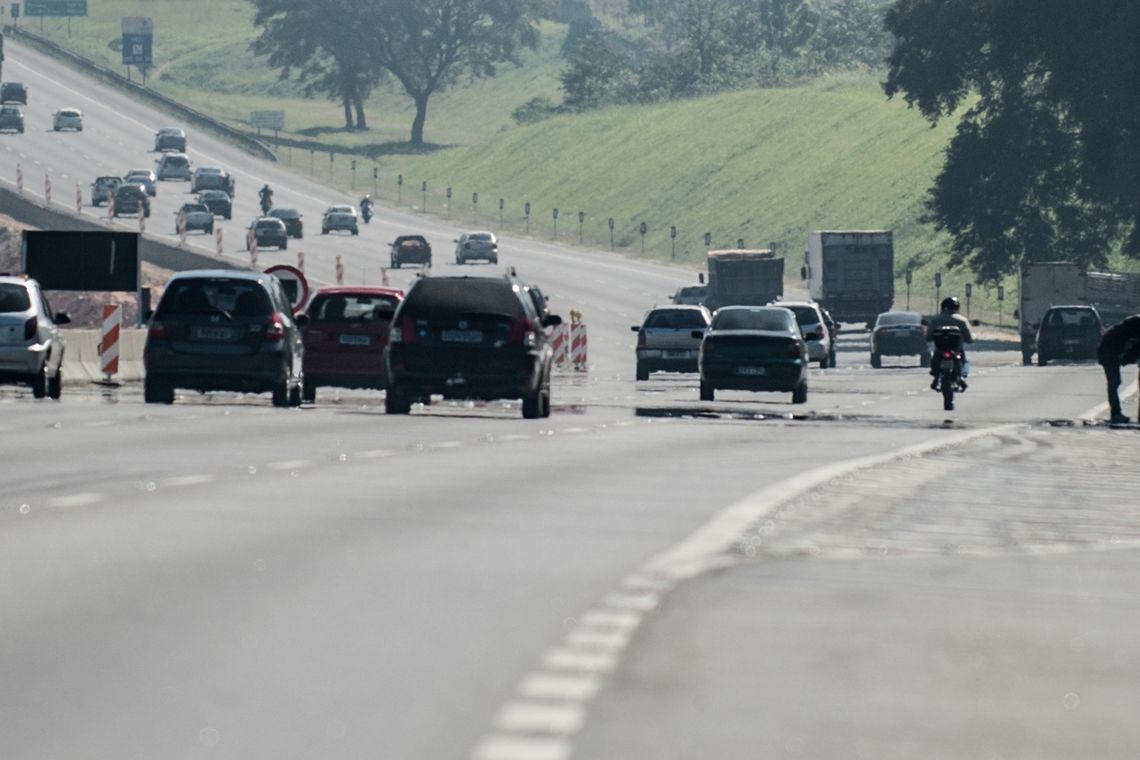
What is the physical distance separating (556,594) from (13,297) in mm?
22598

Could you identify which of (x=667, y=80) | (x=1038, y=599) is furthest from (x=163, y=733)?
(x=667, y=80)

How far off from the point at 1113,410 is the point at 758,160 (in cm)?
11276

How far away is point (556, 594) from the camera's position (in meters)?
11.9

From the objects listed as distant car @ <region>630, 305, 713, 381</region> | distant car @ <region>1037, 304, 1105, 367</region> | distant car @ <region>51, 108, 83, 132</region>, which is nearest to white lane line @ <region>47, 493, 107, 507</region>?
distant car @ <region>630, 305, 713, 381</region>

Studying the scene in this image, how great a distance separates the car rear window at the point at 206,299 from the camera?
32.3 meters

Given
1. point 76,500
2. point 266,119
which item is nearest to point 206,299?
point 76,500

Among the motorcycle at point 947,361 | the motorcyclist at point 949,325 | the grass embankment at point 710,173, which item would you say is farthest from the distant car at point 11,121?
the motorcycle at point 947,361

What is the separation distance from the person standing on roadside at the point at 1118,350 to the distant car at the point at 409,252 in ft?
257

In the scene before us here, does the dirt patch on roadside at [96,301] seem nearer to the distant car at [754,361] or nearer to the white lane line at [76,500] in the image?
the distant car at [754,361]

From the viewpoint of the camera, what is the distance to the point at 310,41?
186750 mm

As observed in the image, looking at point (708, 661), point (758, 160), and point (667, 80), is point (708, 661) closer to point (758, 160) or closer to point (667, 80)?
point (758, 160)

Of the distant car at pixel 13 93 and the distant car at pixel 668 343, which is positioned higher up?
the distant car at pixel 13 93

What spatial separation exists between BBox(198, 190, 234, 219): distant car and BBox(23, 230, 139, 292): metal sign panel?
250 feet

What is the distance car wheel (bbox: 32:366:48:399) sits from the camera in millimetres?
33531
